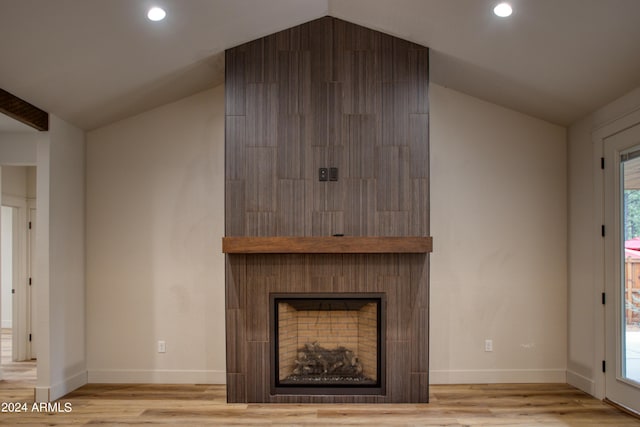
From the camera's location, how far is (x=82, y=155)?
4867 mm

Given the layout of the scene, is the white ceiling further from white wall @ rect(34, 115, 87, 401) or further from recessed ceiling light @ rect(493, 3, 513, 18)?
white wall @ rect(34, 115, 87, 401)

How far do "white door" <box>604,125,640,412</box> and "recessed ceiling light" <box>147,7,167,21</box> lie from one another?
3485 mm

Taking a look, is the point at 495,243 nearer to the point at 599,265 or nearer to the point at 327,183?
the point at 599,265

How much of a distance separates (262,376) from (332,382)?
579 mm

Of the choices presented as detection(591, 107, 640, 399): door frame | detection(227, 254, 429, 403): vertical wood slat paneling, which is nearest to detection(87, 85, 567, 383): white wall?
detection(591, 107, 640, 399): door frame

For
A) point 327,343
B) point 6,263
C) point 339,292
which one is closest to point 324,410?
point 327,343

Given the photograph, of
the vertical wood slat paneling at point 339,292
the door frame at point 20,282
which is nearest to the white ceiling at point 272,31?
the vertical wood slat paneling at point 339,292

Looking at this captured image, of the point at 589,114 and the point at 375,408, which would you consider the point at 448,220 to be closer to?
the point at 589,114

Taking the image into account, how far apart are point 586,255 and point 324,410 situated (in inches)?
103

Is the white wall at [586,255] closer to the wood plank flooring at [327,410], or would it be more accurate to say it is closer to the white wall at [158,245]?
the wood plank flooring at [327,410]

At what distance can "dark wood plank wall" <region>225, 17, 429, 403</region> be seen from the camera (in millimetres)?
4160

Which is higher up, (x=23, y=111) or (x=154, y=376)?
(x=23, y=111)

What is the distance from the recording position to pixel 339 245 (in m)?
4.02

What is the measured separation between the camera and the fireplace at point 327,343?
4199 millimetres
